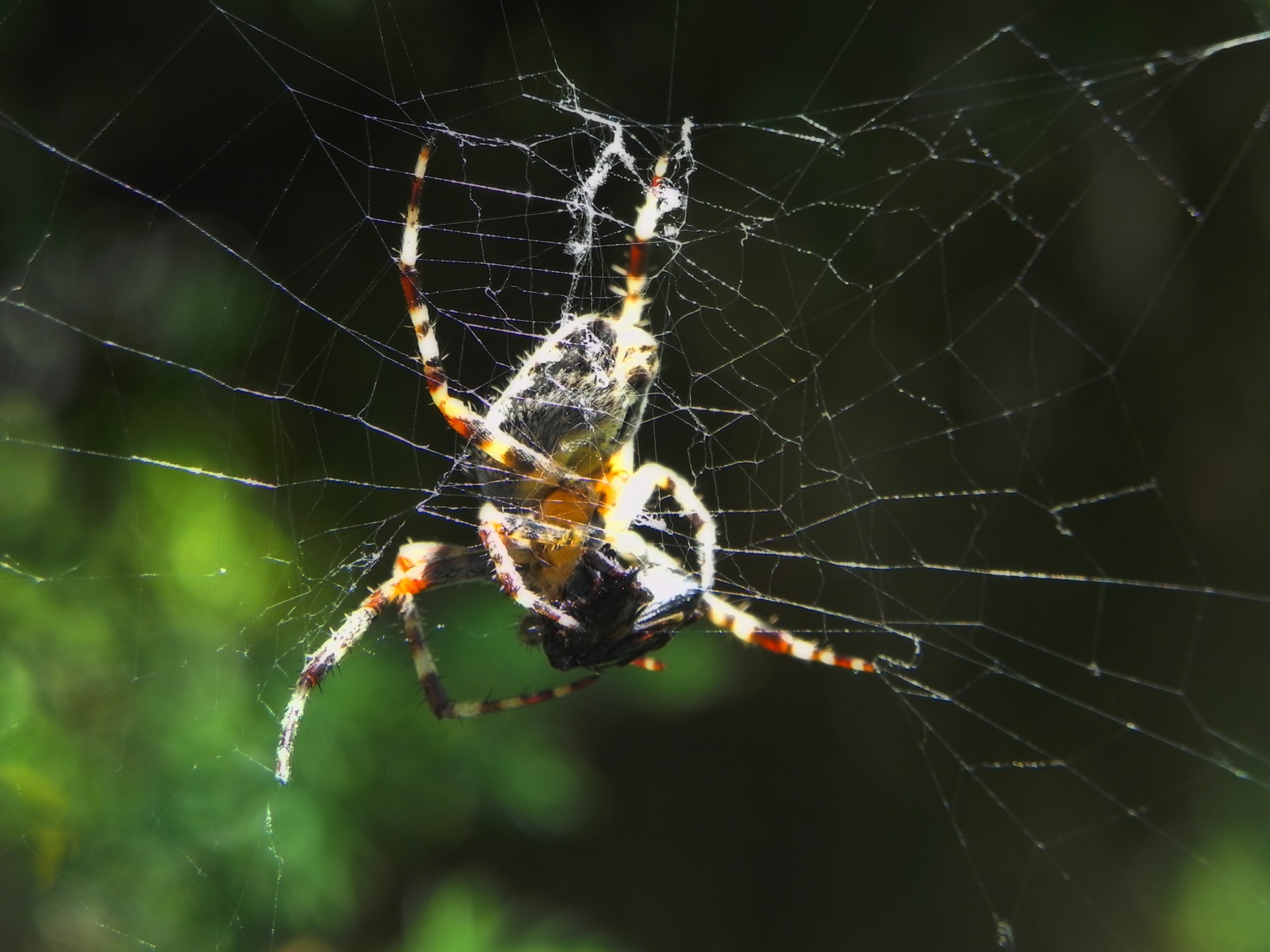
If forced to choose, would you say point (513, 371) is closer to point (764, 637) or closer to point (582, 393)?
point (582, 393)

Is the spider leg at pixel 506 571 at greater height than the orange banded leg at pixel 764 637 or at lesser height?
greater

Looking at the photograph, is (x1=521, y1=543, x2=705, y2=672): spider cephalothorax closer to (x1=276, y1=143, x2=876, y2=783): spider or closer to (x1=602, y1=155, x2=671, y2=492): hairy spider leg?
(x1=276, y1=143, x2=876, y2=783): spider

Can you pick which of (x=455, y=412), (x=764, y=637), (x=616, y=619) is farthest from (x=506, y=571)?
(x=764, y=637)

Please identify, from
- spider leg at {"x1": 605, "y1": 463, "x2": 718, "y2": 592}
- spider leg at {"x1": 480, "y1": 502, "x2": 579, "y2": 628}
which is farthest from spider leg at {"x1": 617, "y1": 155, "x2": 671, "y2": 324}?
spider leg at {"x1": 480, "y1": 502, "x2": 579, "y2": 628}

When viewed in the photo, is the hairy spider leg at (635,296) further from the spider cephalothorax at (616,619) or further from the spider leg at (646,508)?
the spider cephalothorax at (616,619)

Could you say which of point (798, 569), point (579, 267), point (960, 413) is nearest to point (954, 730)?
point (798, 569)

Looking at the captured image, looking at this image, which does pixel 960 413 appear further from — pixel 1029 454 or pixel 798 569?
pixel 798 569

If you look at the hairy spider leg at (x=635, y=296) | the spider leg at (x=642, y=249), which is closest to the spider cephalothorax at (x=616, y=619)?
the hairy spider leg at (x=635, y=296)
